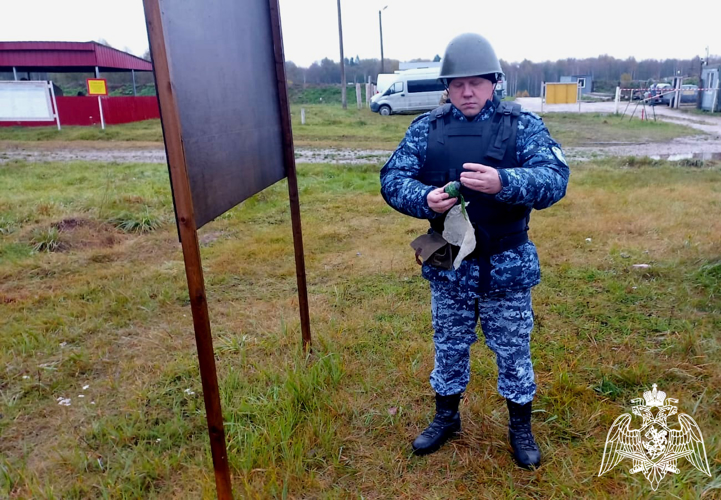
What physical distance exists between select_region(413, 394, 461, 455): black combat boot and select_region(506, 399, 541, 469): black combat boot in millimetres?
252

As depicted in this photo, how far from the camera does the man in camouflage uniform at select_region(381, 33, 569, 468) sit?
192cm

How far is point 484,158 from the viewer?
2.00 meters

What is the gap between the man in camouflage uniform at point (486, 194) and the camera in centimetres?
192

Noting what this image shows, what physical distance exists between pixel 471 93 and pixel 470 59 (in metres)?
0.12

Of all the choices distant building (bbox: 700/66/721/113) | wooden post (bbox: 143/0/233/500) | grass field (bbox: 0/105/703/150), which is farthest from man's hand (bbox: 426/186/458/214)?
distant building (bbox: 700/66/721/113)

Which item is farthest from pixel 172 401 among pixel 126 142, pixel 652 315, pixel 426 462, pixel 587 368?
pixel 126 142

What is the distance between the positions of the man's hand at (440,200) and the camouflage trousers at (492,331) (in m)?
0.39

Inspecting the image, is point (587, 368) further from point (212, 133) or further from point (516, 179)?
point (212, 133)

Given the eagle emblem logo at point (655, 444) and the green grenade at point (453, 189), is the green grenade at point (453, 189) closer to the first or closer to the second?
the green grenade at point (453, 189)

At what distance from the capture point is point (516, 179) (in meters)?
1.81

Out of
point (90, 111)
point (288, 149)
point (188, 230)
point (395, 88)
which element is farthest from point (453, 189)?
point (395, 88)

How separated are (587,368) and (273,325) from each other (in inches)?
76.3

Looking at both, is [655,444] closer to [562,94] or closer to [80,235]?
[80,235]

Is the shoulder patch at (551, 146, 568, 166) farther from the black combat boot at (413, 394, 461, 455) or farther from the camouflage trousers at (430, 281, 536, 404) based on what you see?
the black combat boot at (413, 394, 461, 455)
